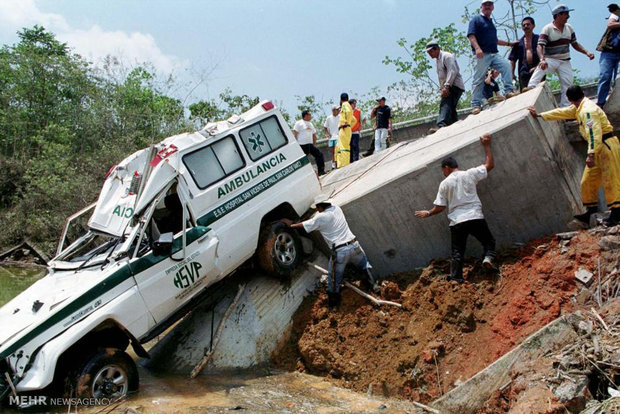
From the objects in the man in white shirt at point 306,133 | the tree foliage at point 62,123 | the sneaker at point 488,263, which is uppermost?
the tree foliage at point 62,123

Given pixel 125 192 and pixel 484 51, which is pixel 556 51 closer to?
pixel 484 51

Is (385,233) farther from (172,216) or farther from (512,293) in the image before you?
(172,216)

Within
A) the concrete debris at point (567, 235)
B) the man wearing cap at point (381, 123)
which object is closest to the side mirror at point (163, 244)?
the concrete debris at point (567, 235)

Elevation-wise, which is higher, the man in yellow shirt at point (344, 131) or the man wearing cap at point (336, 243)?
the man in yellow shirt at point (344, 131)

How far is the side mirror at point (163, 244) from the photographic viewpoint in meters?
6.40

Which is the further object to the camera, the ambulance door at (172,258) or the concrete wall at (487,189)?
the concrete wall at (487,189)

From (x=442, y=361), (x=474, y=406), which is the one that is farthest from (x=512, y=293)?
(x=474, y=406)

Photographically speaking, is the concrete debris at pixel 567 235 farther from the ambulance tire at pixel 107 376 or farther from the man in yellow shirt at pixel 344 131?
the man in yellow shirt at pixel 344 131

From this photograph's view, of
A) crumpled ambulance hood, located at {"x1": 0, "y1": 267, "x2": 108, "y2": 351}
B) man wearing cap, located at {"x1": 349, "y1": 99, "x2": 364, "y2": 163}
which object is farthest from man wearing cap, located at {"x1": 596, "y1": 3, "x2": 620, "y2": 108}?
crumpled ambulance hood, located at {"x1": 0, "y1": 267, "x2": 108, "y2": 351}

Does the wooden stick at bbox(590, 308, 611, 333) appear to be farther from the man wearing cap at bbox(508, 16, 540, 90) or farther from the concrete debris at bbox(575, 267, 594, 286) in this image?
the man wearing cap at bbox(508, 16, 540, 90)

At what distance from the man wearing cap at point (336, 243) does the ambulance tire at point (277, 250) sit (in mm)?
407

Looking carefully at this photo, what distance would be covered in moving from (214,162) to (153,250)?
1.74 meters

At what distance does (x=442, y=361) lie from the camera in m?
6.68

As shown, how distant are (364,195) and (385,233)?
0.67m
